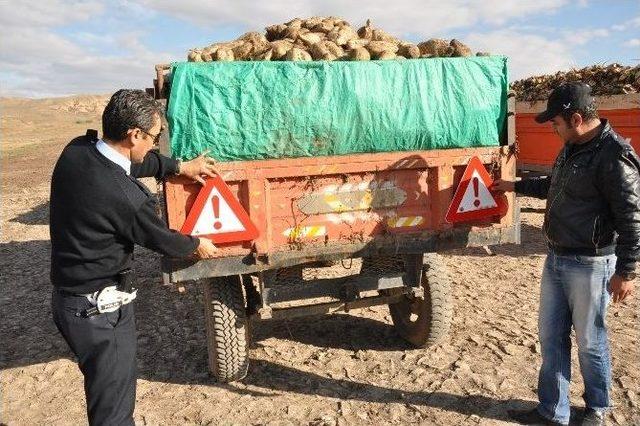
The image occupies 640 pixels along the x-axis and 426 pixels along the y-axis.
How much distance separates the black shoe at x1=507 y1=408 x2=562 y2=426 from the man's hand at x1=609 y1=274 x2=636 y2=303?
3.36ft

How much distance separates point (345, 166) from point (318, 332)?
7.34ft

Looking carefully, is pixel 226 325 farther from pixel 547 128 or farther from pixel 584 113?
pixel 547 128

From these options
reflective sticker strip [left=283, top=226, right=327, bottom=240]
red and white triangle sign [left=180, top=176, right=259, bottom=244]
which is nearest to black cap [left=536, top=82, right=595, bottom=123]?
reflective sticker strip [left=283, top=226, right=327, bottom=240]

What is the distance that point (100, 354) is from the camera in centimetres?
268

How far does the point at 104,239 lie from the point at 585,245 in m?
2.83

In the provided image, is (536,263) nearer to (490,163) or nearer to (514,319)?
(514,319)

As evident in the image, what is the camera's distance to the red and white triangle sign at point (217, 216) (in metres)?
3.54

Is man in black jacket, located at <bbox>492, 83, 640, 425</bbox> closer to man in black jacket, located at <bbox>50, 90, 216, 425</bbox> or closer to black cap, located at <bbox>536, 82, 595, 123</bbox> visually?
black cap, located at <bbox>536, 82, 595, 123</bbox>

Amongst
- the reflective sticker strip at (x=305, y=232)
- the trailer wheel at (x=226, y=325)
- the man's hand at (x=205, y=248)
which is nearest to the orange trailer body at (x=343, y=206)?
the reflective sticker strip at (x=305, y=232)

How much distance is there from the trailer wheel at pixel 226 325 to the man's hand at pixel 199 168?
38.5 inches

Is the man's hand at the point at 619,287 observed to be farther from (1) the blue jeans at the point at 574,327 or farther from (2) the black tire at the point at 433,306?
(2) the black tire at the point at 433,306

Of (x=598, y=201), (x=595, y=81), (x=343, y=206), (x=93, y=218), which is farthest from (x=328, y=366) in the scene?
(x=595, y=81)

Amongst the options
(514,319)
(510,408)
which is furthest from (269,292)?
(514,319)

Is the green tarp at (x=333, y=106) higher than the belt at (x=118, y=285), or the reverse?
the green tarp at (x=333, y=106)
